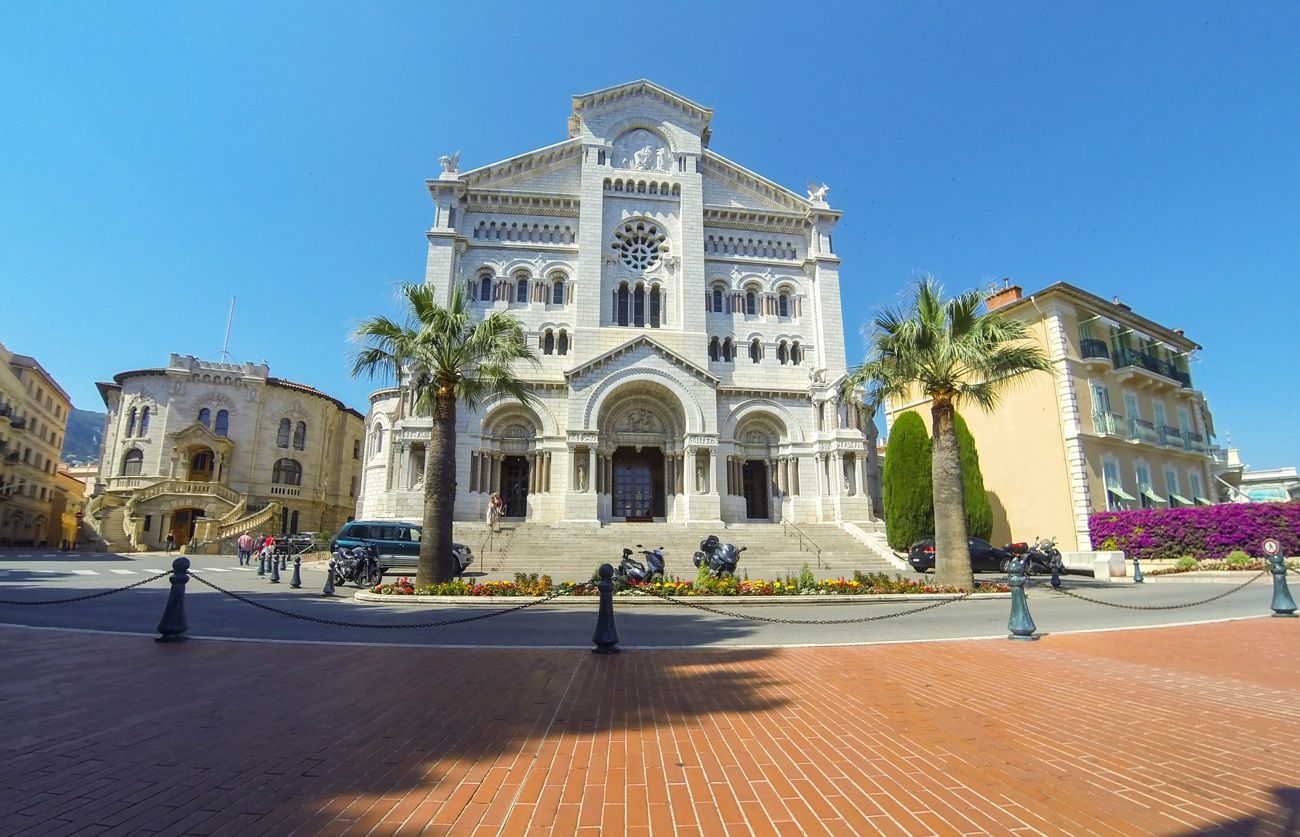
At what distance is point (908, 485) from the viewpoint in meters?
25.3

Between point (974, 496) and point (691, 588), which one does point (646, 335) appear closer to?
point (974, 496)

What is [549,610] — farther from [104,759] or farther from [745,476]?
[745,476]

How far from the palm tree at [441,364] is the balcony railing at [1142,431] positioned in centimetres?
2784

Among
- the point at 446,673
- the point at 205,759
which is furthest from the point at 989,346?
the point at 205,759

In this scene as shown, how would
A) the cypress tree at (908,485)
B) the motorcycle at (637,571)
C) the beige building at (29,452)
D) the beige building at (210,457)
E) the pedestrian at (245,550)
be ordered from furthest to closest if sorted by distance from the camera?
the beige building at (29,452) → the beige building at (210,457) → the pedestrian at (245,550) → the cypress tree at (908,485) → the motorcycle at (637,571)

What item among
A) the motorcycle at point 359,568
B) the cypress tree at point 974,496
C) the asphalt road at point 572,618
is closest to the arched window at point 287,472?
the asphalt road at point 572,618

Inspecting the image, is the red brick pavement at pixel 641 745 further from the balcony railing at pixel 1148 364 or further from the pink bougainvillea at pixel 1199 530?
the balcony railing at pixel 1148 364

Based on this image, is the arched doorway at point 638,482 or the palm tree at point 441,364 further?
the arched doorway at point 638,482

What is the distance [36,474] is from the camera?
163ft

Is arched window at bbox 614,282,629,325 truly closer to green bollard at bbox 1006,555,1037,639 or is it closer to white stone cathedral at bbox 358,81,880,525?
white stone cathedral at bbox 358,81,880,525

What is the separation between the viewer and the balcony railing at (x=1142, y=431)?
27134 mm

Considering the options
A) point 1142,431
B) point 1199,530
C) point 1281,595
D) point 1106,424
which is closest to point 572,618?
point 1281,595

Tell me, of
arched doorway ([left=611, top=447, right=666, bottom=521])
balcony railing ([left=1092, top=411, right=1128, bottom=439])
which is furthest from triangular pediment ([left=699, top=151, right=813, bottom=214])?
balcony railing ([left=1092, top=411, right=1128, bottom=439])

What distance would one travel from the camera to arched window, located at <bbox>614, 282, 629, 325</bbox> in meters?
32.3
